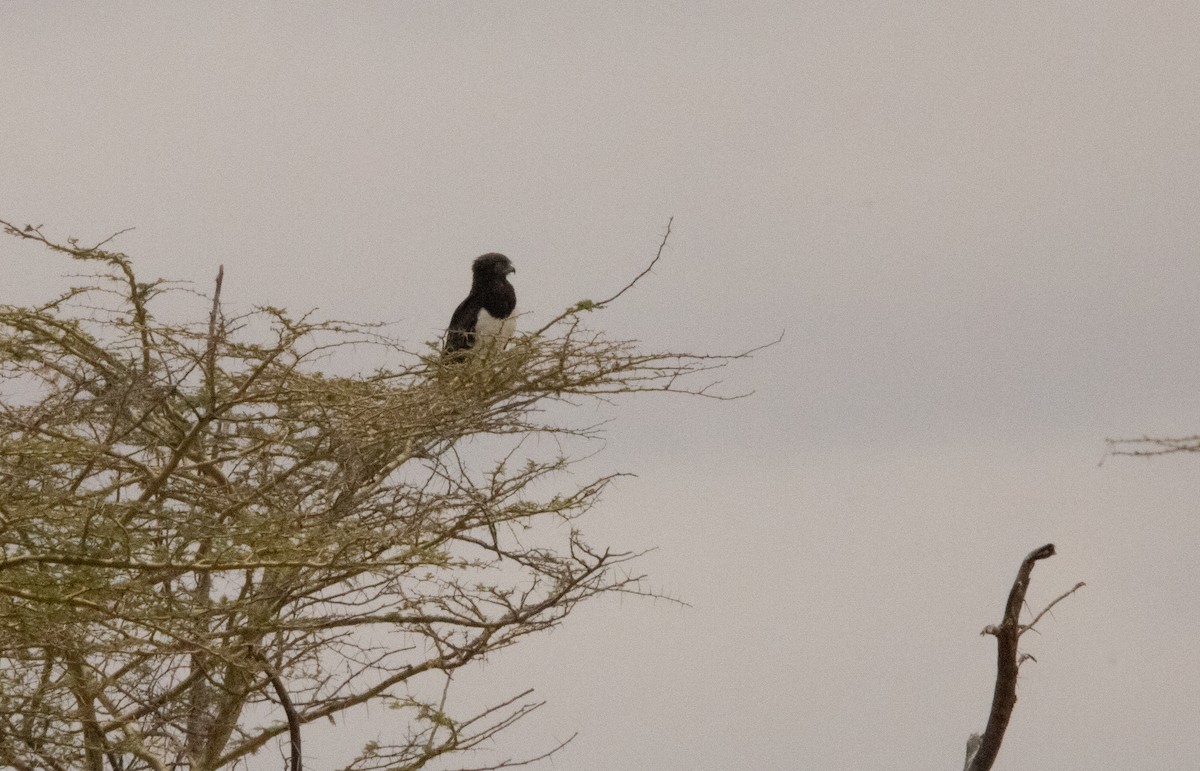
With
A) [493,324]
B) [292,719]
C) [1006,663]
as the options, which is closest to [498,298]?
[493,324]

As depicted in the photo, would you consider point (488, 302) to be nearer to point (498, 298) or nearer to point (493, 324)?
point (498, 298)

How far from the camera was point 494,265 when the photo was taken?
12133mm

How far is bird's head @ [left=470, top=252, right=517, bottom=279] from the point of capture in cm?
1211

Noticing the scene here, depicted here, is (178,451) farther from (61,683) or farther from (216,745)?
(216,745)

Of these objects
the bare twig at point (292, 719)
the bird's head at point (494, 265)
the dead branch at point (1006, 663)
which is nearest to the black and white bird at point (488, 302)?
the bird's head at point (494, 265)

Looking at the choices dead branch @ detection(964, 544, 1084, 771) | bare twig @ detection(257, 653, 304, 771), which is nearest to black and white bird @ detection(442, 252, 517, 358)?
bare twig @ detection(257, 653, 304, 771)

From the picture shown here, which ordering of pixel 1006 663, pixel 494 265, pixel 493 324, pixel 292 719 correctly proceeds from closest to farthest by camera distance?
pixel 1006 663 < pixel 292 719 < pixel 493 324 < pixel 494 265

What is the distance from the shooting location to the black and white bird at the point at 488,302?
11.8 m

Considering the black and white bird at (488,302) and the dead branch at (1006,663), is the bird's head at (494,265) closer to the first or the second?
the black and white bird at (488,302)

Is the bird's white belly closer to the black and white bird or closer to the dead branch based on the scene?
the black and white bird

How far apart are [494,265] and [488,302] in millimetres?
324

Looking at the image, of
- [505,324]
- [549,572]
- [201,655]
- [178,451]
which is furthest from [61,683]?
[505,324]

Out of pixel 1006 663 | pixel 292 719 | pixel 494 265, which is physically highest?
pixel 494 265

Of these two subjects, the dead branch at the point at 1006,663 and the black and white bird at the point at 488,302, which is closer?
the dead branch at the point at 1006,663
